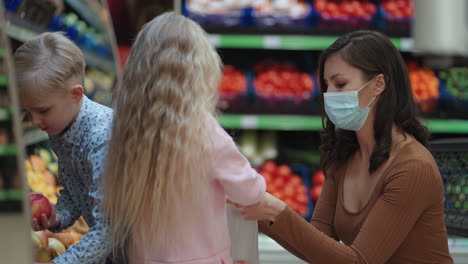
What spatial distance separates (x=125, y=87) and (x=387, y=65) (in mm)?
861

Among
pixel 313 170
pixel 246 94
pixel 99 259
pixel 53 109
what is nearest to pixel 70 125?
pixel 53 109

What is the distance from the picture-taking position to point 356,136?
2043 mm

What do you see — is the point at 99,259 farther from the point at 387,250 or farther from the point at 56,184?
the point at 56,184

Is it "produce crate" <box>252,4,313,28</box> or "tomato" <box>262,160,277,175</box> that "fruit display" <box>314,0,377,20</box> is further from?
"tomato" <box>262,160,277,175</box>

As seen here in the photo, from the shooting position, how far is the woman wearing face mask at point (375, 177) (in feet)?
5.41

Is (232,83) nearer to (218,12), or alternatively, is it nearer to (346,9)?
(218,12)

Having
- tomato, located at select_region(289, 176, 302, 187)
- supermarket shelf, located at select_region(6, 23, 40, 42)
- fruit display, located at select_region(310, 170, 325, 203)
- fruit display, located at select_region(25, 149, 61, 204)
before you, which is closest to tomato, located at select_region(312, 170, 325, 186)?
fruit display, located at select_region(310, 170, 325, 203)

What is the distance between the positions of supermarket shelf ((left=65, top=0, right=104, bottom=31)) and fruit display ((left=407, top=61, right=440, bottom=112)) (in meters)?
1.92

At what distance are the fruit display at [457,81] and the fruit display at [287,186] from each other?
110cm

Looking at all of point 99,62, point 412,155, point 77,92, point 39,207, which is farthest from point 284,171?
point 77,92

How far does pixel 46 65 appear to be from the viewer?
1.41 m

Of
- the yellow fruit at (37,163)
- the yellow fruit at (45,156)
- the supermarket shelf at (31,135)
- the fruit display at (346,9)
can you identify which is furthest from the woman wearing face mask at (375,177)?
the fruit display at (346,9)

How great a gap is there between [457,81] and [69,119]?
293cm

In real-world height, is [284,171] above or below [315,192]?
above
